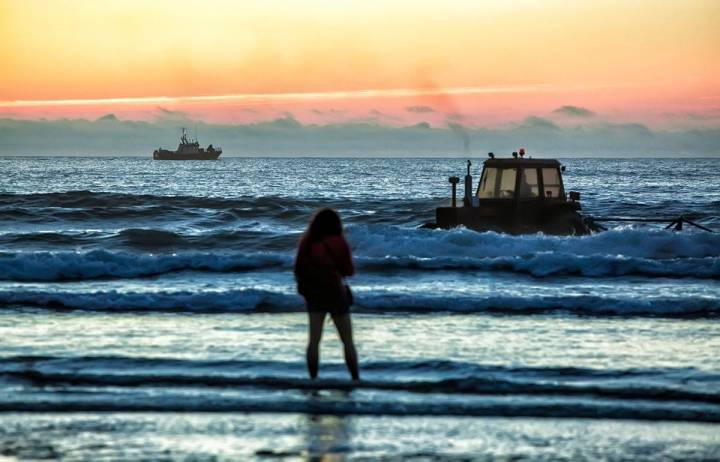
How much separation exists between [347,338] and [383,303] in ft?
21.2

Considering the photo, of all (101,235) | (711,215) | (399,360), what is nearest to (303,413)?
(399,360)

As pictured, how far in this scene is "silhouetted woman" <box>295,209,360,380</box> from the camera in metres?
10.4

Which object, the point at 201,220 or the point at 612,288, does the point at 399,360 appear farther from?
the point at 201,220

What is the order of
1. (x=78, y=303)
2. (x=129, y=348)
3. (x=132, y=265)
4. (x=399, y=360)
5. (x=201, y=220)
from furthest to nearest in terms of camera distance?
(x=201, y=220), (x=132, y=265), (x=78, y=303), (x=129, y=348), (x=399, y=360)

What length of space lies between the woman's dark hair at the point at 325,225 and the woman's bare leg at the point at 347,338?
2.53ft

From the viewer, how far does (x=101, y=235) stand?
39.3 m

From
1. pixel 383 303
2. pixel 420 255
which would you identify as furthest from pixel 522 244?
pixel 383 303

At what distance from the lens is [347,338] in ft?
34.7

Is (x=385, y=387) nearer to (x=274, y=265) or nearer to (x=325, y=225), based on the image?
(x=325, y=225)

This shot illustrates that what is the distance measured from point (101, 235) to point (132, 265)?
16.5m

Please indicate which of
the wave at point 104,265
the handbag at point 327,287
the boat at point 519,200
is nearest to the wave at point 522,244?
the boat at point 519,200

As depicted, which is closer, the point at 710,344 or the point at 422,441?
the point at 422,441

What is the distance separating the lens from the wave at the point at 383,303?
54.0 ft

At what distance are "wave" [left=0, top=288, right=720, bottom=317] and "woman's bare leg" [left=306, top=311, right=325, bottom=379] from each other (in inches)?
230
